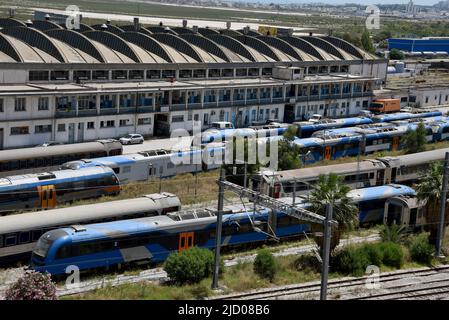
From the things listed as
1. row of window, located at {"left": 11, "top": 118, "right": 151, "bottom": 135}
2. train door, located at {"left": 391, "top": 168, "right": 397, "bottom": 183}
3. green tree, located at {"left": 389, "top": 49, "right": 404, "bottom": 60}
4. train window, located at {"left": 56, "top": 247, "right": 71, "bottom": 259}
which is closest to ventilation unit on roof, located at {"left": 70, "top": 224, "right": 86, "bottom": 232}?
train window, located at {"left": 56, "top": 247, "right": 71, "bottom": 259}

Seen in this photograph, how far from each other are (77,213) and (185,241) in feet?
11.2

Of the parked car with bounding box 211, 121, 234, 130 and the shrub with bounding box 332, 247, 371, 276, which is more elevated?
the parked car with bounding box 211, 121, 234, 130

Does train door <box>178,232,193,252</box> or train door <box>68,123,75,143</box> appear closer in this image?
train door <box>178,232,193,252</box>

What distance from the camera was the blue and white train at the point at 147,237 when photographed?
20062 mm

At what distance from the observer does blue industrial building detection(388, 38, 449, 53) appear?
359 feet

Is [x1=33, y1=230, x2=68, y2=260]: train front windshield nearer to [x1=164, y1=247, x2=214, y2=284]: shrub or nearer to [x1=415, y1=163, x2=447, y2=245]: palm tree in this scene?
[x1=164, y1=247, x2=214, y2=284]: shrub

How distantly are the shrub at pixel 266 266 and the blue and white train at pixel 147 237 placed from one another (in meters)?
0.77

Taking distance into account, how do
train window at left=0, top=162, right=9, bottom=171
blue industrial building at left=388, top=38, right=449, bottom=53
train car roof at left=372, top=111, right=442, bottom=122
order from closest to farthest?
train window at left=0, top=162, right=9, bottom=171, train car roof at left=372, top=111, right=442, bottom=122, blue industrial building at left=388, top=38, right=449, bottom=53

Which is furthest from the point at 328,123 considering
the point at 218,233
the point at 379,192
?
the point at 218,233

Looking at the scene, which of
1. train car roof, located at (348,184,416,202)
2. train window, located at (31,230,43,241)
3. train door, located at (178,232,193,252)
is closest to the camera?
train window, located at (31,230,43,241)

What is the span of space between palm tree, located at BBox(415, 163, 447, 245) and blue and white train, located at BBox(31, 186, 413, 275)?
4285mm

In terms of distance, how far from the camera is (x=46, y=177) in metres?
25.9

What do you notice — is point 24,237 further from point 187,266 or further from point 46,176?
point 46,176
